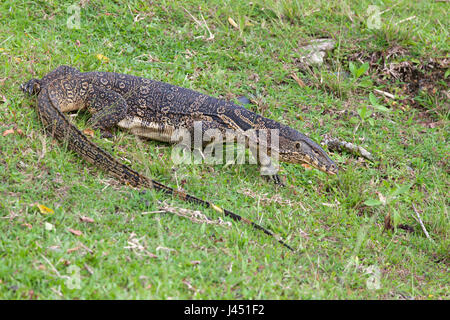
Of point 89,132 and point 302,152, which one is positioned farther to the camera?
point 302,152

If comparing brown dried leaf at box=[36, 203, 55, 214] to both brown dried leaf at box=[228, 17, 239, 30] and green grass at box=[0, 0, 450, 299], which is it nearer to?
green grass at box=[0, 0, 450, 299]

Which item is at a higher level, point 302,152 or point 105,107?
point 105,107

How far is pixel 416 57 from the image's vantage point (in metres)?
7.30

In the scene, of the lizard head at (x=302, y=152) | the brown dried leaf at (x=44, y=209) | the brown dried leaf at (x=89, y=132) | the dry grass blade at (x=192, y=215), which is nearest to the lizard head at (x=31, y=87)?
the brown dried leaf at (x=89, y=132)

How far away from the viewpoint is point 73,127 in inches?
184

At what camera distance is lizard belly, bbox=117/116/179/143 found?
5.47 meters

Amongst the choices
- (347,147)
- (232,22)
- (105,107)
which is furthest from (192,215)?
(232,22)

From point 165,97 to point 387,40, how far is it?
378 cm

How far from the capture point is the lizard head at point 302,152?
5.28 metres

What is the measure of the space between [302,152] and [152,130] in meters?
1.67

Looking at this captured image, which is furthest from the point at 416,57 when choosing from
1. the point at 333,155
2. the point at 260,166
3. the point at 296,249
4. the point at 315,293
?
the point at 315,293

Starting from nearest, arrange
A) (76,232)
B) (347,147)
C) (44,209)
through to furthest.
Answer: (76,232) < (44,209) < (347,147)

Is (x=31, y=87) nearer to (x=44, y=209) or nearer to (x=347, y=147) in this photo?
(x=44, y=209)

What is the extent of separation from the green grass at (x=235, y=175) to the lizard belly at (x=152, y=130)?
14 centimetres
